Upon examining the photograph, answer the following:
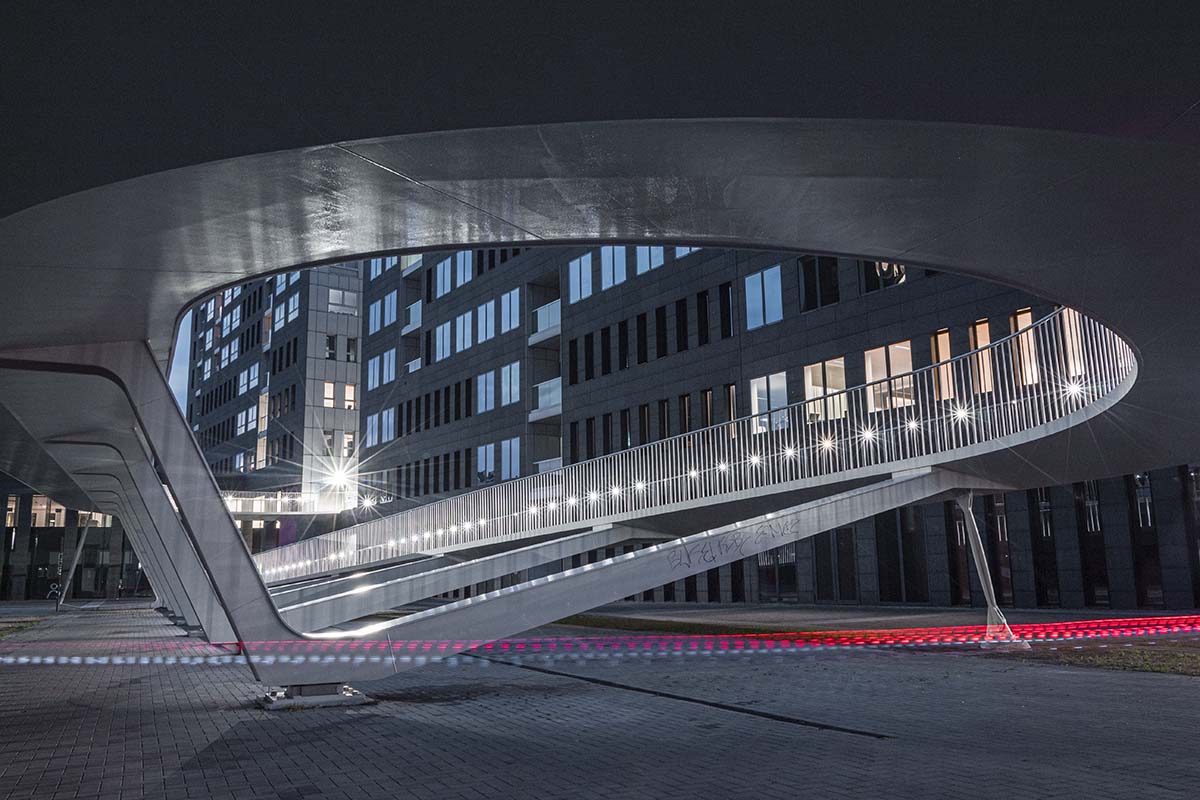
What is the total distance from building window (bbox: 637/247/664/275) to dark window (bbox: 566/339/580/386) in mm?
5461

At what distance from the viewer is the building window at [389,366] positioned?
62.4 meters

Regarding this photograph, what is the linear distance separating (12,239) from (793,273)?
1139 inches

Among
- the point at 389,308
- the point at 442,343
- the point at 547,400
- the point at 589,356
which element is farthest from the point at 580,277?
the point at 389,308

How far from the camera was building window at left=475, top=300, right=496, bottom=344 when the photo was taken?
5203 centimetres

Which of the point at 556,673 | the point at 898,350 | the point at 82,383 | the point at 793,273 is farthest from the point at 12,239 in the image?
the point at 793,273

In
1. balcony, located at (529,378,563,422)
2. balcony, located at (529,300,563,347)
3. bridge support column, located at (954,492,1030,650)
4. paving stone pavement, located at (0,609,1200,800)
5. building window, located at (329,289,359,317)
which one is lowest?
paving stone pavement, located at (0,609,1200,800)

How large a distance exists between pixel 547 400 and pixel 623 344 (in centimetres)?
646

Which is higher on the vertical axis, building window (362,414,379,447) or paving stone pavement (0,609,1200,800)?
building window (362,414,379,447)

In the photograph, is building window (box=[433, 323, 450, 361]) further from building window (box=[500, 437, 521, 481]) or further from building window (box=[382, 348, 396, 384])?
building window (box=[500, 437, 521, 481])

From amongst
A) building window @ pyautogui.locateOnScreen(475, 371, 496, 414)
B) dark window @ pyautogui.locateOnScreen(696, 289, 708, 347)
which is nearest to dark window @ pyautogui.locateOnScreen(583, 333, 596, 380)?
dark window @ pyautogui.locateOnScreen(696, 289, 708, 347)

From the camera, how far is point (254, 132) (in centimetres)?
586

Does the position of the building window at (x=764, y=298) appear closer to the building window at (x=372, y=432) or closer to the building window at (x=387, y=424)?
the building window at (x=387, y=424)

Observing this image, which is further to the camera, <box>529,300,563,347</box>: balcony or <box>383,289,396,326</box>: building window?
<box>383,289,396,326</box>: building window

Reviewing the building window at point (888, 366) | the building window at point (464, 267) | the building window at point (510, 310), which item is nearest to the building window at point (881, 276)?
the building window at point (888, 366)
